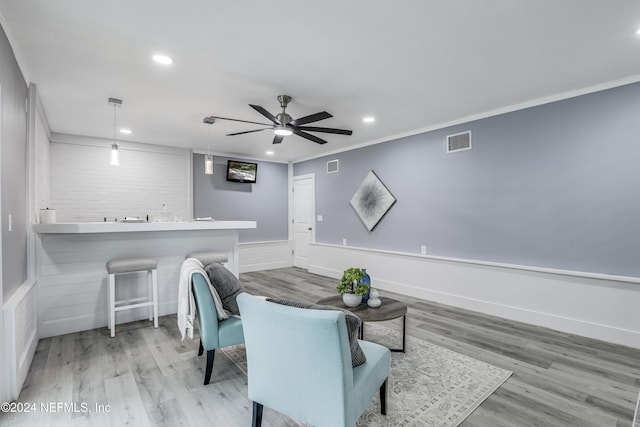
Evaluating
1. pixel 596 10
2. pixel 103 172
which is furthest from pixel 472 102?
pixel 103 172

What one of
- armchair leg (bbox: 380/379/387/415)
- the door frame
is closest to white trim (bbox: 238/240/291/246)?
the door frame

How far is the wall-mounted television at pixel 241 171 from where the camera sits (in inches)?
256

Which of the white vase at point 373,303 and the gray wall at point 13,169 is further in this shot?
the white vase at point 373,303

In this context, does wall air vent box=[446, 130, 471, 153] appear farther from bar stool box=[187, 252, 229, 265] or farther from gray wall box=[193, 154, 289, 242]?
gray wall box=[193, 154, 289, 242]

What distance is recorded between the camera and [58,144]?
496 centimetres

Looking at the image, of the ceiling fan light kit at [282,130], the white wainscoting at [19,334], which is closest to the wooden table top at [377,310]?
the ceiling fan light kit at [282,130]

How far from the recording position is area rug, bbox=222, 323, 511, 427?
1.94 m

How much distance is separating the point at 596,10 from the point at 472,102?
5.41 ft

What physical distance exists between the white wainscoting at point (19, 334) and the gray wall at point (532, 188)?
4.46 meters

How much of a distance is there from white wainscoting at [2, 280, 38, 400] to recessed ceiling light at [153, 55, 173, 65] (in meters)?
2.12

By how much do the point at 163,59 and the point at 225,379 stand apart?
2.65m

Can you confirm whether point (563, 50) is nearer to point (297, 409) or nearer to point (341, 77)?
point (341, 77)

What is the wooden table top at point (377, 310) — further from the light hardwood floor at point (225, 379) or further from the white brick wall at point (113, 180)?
the white brick wall at point (113, 180)

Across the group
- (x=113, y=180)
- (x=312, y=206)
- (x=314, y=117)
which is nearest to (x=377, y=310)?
(x=314, y=117)
